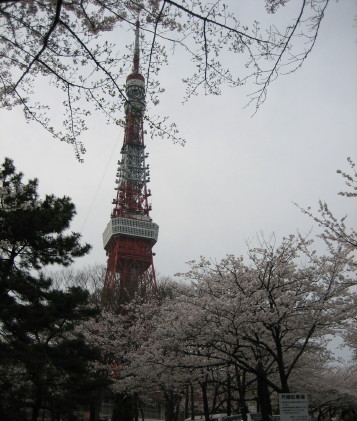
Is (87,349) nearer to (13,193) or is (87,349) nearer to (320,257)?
(13,193)

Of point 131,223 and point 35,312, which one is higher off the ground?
point 131,223

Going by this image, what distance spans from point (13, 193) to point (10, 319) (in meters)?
3.27

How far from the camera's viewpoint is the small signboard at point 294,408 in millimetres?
7047

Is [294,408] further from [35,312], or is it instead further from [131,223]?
[131,223]

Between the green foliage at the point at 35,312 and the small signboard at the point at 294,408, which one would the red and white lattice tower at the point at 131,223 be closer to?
the green foliage at the point at 35,312

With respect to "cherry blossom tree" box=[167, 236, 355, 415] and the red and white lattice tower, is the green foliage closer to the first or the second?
"cherry blossom tree" box=[167, 236, 355, 415]

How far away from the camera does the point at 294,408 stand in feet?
23.3

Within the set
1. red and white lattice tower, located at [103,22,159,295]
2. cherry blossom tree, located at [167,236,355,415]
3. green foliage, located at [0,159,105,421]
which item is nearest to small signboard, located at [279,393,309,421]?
cherry blossom tree, located at [167,236,355,415]

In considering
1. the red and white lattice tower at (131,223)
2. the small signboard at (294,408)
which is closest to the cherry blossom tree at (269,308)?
the small signboard at (294,408)

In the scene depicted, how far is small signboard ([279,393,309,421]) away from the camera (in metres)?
7.05

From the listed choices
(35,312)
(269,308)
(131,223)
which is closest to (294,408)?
(269,308)

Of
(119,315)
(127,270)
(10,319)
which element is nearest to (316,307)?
(10,319)

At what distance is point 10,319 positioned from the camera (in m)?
8.25

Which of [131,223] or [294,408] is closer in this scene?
[294,408]
